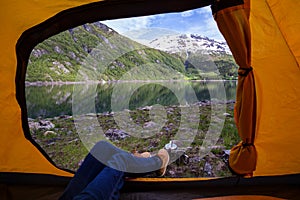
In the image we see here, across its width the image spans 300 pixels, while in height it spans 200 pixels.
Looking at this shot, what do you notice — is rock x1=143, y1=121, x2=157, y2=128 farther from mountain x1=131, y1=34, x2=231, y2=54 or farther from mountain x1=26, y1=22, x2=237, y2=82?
mountain x1=131, y1=34, x2=231, y2=54

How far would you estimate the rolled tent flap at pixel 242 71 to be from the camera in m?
1.15

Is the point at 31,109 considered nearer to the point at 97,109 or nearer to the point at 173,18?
the point at 97,109

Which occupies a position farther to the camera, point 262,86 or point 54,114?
point 54,114

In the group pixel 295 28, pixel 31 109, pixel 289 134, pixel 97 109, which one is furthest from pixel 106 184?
pixel 295 28

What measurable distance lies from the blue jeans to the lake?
52 cm

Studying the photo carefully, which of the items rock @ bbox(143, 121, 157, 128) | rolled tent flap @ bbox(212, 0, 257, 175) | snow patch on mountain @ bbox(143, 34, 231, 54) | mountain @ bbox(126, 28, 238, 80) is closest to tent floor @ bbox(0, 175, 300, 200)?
rolled tent flap @ bbox(212, 0, 257, 175)

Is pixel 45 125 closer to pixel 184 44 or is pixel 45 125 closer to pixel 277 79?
pixel 184 44

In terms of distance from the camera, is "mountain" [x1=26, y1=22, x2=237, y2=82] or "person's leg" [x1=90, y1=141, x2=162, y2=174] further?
"mountain" [x1=26, y1=22, x2=237, y2=82]

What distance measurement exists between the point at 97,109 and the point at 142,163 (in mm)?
726

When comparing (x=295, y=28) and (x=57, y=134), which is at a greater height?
(x=295, y=28)

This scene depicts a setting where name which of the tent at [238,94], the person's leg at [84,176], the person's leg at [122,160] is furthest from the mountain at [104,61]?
the person's leg at [84,176]

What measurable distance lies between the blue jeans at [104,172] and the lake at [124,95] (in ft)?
1.70

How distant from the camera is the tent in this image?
1235 mm

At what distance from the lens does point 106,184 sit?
127 centimetres
